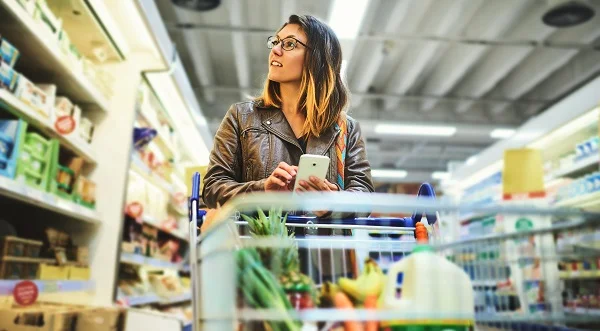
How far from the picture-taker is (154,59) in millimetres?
3627

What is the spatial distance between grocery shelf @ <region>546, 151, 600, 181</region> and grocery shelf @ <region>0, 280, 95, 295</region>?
4.46m

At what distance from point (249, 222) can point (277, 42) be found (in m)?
0.78

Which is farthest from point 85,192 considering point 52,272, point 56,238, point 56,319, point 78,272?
point 56,319

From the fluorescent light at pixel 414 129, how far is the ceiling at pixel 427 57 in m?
0.12

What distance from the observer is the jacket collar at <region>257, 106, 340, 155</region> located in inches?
69.1

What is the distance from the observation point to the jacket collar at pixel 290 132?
175 cm

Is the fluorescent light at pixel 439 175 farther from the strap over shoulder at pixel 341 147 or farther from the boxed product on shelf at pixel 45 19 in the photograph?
the strap over shoulder at pixel 341 147

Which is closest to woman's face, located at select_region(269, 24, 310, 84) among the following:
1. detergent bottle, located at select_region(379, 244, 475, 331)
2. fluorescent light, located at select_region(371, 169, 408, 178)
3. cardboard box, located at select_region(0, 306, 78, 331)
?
detergent bottle, located at select_region(379, 244, 475, 331)

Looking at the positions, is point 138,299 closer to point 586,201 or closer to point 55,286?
point 55,286

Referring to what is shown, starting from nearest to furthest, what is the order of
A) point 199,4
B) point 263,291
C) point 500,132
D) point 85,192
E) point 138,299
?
point 263,291, point 85,192, point 138,299, point 199,4, point 500,132

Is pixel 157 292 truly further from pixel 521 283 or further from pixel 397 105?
pixel 397 105

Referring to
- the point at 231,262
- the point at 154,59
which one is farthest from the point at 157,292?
the point at 231,262

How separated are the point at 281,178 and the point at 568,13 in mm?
5947

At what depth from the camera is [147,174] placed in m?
4.13
